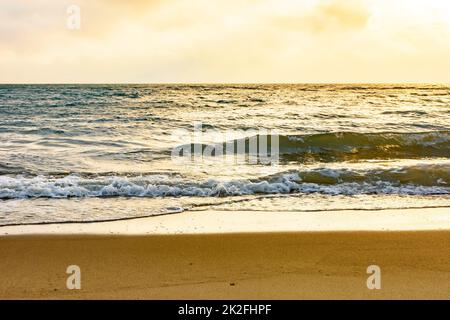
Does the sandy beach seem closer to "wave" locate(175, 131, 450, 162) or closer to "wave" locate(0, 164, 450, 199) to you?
"wave" locate(0, 164, 450, 199)

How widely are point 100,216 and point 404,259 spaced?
178 inches

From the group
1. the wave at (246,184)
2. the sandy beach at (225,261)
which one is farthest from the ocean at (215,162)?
the sandy beach at (225,261)

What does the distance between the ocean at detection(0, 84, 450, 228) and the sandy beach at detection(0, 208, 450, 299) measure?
139 centimetres

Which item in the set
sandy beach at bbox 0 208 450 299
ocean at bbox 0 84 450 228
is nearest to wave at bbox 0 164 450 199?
ocean at bbox 0 84 450 228

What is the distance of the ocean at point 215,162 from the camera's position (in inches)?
346

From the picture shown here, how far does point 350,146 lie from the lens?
55.3ft

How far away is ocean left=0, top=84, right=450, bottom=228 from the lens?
8789 mm

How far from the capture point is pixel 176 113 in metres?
26.8

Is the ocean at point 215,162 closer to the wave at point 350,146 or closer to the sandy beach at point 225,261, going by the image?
the wave at point 350,146

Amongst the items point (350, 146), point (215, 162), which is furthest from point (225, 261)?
point (350, 146)

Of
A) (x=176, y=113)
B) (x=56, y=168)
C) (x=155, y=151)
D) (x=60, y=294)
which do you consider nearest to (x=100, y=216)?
(x=60, y=294)

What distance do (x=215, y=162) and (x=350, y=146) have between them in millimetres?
5458

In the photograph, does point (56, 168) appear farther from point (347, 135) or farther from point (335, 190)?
point (347, 135)

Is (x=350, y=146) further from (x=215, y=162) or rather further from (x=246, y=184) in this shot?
(x=246, y=184)
